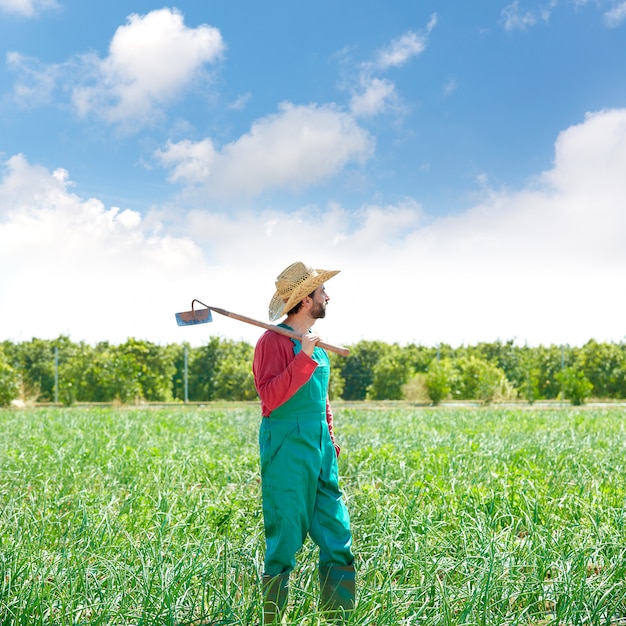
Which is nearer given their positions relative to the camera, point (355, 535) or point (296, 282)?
point (296, 282)

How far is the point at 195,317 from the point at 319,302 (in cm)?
56

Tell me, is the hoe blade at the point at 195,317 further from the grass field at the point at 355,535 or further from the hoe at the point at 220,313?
the grass field at the point at 355,535

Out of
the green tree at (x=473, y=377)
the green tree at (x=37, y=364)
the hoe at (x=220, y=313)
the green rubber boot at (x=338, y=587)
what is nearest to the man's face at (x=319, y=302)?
the hoe at (x=220, y=313)

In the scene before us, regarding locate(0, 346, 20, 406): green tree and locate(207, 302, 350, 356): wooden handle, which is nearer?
locate(207, 302, 350, 356): wooden handle

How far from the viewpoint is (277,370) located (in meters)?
2.87

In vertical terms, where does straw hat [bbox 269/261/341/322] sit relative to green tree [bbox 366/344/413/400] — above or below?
above

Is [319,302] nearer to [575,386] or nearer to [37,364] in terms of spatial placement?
[575,386]

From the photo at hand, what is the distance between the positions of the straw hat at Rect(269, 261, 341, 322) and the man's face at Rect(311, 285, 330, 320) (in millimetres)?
27

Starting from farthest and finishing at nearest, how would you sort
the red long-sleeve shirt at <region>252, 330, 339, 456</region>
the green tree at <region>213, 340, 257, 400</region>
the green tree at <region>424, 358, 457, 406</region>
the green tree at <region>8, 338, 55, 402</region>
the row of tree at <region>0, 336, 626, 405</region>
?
the green tree at <region>8, 338, 55, 402</region>, the green tree at <region>213, 340, 257, 400</region>, the row of tree at <region>0, 336, 626, 405</region>, the green tree at <region>424, 358, 457, 406</region>, the red long-sleeve shirt at <region>252, 330, 339, 456</region>

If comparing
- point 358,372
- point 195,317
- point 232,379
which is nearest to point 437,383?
point 358,372

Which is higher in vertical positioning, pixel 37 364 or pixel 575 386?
pixel 37 364

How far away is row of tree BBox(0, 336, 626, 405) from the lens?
19359 mm

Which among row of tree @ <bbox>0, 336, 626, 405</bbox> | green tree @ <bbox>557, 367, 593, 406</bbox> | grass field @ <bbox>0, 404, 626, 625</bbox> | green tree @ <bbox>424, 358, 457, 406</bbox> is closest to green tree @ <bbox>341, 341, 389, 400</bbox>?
row of tree @ <bbox>0, 336, 626, 405</bbox>

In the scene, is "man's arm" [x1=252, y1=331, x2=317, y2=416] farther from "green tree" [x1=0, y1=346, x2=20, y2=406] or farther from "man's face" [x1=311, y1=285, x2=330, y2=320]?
"green tree" [x1=0, y1=346, x2=20, y2=406]
